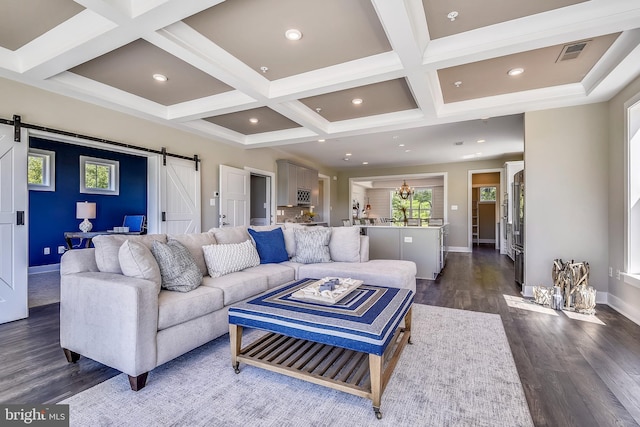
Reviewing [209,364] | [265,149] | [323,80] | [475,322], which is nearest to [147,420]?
[209,364]

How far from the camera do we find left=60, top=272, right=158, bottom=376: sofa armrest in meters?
1.78

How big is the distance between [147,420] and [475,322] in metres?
2.82

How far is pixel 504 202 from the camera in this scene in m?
7.71

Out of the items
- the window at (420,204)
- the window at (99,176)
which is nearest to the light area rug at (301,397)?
the window at (99,176)

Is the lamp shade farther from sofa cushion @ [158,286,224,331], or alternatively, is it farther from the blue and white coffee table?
the blue and white coffee table

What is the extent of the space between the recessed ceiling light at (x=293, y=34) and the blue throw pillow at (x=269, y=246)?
2140 mm

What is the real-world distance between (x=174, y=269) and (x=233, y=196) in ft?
11.8

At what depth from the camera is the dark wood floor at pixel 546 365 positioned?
5.47 feet

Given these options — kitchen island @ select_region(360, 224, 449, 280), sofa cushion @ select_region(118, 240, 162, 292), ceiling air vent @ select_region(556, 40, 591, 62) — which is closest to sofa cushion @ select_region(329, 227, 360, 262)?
kitchen island @ select_region(360, 224, 449, 280)

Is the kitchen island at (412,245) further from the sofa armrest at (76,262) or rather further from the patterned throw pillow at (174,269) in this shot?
the sofa armrest at (76,262)

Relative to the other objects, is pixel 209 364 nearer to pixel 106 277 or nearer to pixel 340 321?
pixel 106 277

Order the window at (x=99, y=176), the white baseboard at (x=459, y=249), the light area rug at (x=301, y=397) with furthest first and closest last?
the white baseboard at (x=459, y=249) → the window at (x=99, y=176) → the light area rug at (x=301, y=397)

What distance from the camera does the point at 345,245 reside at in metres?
3.74

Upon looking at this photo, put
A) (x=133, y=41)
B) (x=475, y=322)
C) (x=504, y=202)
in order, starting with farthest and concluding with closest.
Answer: (x=504, y=202) < (x=475, y=322) < (x=133, y=41)
